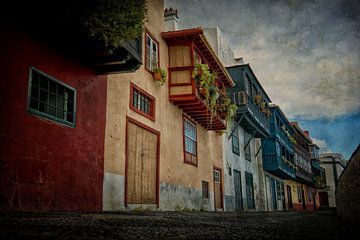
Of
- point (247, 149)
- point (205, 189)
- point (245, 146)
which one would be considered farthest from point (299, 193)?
point (205, 189)

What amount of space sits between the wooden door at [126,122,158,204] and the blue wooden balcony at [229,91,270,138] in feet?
32.9

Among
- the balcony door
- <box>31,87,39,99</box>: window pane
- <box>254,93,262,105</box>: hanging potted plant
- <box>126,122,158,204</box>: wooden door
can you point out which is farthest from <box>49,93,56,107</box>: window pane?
<box>254,93,262,105</box>: hanging potted plant

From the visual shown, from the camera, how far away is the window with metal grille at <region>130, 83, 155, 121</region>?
11.6m

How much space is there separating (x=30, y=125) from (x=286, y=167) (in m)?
27.0

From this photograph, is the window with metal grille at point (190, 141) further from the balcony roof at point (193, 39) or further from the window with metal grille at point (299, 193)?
the window with metal grille at point (299, 193)

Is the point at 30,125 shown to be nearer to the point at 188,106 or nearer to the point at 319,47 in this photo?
the point at 188,106

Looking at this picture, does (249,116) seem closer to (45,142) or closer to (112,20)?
(112,20)

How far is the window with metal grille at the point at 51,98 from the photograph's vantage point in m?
7.44

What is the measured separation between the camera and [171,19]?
18359 mm

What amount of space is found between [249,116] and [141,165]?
12.7m

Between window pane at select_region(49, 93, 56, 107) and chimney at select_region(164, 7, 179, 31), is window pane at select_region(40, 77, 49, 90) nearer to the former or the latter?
window pane at select_region(49, 93, 56, 107)

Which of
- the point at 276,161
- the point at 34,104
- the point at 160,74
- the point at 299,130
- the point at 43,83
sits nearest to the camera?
the point at 34,104

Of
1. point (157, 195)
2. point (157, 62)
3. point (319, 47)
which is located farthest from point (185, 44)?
point (319, 47)

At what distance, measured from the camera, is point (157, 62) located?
45.4 feet
